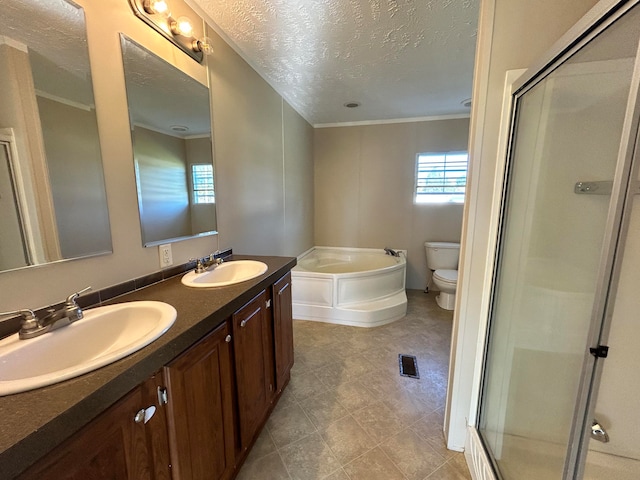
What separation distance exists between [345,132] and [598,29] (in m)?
3.21

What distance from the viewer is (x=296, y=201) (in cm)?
337

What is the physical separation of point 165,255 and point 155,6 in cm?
121

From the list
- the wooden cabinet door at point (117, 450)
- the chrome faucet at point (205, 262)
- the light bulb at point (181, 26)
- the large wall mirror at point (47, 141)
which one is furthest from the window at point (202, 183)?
the wooden cabinet door at point (117, 450)

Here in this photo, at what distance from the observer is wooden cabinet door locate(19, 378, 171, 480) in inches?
22.2

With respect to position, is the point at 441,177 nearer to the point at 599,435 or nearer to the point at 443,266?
the point at 443,266

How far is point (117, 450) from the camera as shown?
0.69 metres

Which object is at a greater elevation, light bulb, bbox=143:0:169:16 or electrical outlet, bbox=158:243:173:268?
light bulb, bbox=143:0:169:16

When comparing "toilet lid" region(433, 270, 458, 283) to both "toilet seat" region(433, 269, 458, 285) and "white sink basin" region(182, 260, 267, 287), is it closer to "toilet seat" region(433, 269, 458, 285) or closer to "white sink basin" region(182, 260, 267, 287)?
"toilet seat" region(433, 269, 458, 285)

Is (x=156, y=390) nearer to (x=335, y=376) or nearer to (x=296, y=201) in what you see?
(x=335, y=376)

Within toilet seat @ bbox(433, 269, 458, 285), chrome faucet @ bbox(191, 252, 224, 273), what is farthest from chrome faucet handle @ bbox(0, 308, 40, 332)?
toilet seat @ bbox(433, 269, 458, 285)

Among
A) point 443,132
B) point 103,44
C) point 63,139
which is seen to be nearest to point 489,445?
point 63,139

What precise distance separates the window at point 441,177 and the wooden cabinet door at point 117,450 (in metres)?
3.65

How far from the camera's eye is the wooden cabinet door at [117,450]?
1.85 feet

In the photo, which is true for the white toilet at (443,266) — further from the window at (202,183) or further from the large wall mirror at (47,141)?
the large wall mirror at (47,141)
